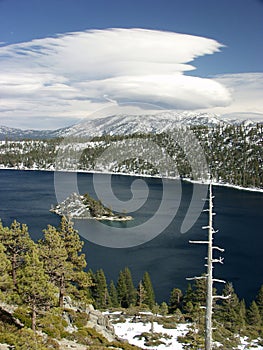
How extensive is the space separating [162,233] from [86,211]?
2412 centimetres

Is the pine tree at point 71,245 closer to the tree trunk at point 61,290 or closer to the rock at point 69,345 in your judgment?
the tree trunk at point 61,290

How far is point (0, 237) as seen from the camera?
21.3 meters

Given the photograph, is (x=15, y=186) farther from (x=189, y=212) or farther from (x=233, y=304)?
(x=233, y=304)

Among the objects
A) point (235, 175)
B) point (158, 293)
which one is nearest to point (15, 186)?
point (235, 175)

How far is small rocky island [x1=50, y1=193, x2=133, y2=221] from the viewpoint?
274 feet

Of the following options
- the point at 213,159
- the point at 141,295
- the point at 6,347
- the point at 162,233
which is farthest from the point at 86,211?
the point at 213,159

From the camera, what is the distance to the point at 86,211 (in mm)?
86812

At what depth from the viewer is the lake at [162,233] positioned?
49.0m

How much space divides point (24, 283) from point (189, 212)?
72.8 meters

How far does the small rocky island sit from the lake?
2.73 m

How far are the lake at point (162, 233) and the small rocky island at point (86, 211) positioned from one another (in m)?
2.73

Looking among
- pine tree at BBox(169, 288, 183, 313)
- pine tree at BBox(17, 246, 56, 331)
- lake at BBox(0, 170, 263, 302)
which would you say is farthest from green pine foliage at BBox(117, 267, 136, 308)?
pine tree at BBox(17, 246, 56, 331)

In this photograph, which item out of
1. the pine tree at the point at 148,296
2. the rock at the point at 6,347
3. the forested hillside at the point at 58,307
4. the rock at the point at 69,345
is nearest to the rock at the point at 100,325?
the forested hillside at the point at 58,307

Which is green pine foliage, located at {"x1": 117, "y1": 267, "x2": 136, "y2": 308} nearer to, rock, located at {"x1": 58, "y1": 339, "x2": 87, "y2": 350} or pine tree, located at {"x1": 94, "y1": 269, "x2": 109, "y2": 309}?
pine tree, located at {"x1": 94, "y1": 269, "x2": 109, "y2": 309}
